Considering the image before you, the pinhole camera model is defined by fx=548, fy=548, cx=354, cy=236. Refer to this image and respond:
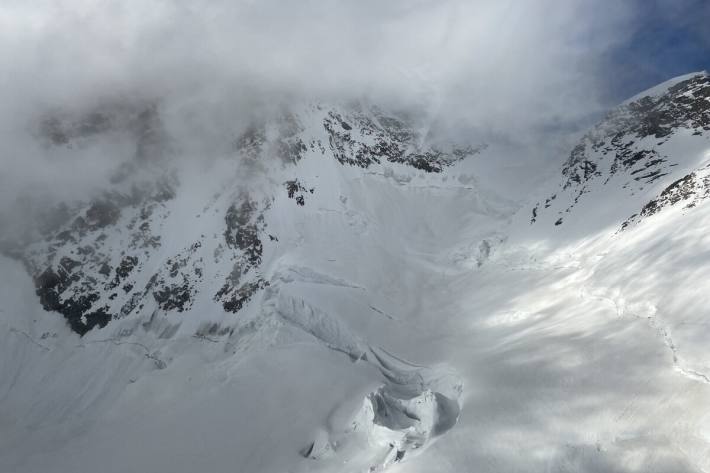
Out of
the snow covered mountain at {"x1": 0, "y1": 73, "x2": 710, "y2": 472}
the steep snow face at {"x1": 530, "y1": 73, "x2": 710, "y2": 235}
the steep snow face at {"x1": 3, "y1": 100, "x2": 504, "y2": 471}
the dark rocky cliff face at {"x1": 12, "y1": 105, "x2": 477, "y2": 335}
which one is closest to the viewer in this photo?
the snow covered mountain at {"x1": 0, "y1": 73, "x2": 710, "y2": 472}

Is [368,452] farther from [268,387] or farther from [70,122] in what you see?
[70,122]

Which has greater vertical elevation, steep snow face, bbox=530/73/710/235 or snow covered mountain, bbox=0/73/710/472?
steep snow face, bbox=530/73/710/235

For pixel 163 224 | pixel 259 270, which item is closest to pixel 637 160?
pixel 259 270

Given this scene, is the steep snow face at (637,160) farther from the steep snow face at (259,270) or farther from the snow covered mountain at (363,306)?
the steep snow face at (259,270)

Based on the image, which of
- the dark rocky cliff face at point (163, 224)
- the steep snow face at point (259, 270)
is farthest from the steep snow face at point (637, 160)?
the dark rocky cliff face at point (163, 224)

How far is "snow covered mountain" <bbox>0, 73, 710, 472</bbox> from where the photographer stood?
37344 millimetres

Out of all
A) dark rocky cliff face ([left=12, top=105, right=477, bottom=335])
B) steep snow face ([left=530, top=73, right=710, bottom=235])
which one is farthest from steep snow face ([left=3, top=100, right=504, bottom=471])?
steep snow face ([left=530, top=73, right=710, bottom=235])

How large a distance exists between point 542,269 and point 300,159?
145ft

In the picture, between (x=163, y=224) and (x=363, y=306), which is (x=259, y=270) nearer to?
(x=363, y=306)

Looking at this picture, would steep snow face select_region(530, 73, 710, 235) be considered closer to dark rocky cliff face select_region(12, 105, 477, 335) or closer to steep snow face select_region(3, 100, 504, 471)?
steep snow face select_region(3, 100, 504, 471)

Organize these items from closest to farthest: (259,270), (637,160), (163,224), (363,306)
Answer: (363,306) < (637,160) < (259,270) < (163,224)

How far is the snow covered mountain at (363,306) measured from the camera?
123ft

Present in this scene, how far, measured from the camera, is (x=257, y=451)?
176ft

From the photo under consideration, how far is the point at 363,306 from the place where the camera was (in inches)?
2800
